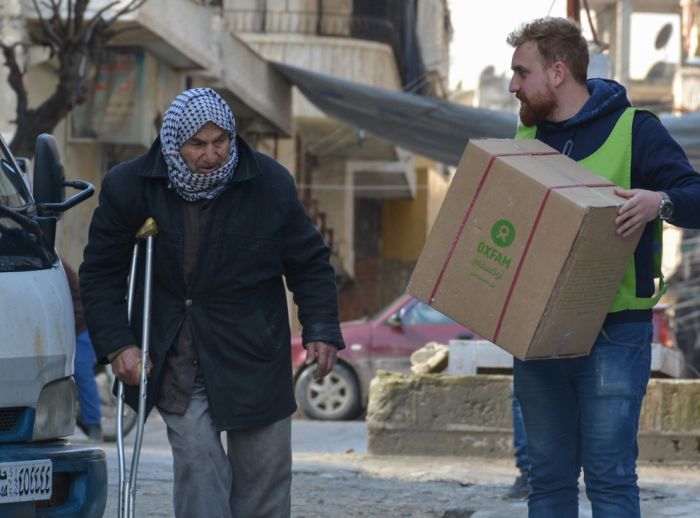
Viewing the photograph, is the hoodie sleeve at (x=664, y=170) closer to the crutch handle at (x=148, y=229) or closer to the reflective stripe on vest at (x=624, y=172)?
the reflective stripe on vest at (x=624, y=172)

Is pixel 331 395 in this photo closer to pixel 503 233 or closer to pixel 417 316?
pixel 417 316

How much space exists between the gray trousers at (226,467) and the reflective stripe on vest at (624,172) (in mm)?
1242

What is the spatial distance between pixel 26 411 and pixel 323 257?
114 centimetres

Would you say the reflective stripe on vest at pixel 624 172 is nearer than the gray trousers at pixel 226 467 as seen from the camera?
Yes

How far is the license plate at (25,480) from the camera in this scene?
5.11m

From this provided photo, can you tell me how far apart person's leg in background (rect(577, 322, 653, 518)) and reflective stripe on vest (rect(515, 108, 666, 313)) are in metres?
0.08

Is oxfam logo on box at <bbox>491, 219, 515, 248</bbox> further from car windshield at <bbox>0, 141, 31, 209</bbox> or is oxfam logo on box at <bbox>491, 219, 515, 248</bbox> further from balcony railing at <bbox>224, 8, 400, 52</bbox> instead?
balcony railing at <bbox>224, 8, 400, 52</bbox>

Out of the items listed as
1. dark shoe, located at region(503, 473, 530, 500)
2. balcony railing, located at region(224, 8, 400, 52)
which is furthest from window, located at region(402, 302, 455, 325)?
balcony railing, located at region(224, 8, 400, 52)

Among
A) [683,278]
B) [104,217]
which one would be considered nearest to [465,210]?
[104,217]

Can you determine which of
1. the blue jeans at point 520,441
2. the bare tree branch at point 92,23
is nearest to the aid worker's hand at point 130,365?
the blue jeans at point 520,441

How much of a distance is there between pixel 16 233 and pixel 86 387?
6.91 m

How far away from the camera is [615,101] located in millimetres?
5094

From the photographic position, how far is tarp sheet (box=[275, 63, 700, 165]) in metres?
15.4

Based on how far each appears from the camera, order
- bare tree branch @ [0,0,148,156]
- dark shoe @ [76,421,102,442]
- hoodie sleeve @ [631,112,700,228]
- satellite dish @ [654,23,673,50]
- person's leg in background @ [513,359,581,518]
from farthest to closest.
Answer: satellite dish @ [654,23,673,50], bare tree branch @ [0,0,148,156], dark shoe @ [76,421,102,442], person's leg in background @ [513,359,581,518], hoodie sleeve @ [631,112,700,228]
